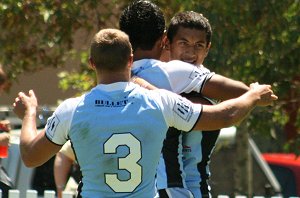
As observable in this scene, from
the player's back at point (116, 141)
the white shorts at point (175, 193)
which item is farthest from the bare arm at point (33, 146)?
the white shorts at point (175, 193)

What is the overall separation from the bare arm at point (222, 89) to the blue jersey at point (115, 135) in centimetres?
55

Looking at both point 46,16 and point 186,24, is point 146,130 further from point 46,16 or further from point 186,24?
point 46,16

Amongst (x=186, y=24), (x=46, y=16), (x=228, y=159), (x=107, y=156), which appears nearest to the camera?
(x=107, y=156)

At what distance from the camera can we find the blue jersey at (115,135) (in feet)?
16.0

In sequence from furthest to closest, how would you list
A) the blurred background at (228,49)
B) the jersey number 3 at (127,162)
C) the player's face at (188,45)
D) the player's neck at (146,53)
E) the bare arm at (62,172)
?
1. the blurred background at (228,49)
2. the bare arm at (62,172)
3. the player's face at (188,45)
4. the player's neck at (146,53)
5. the jersey number 3 at (127,162)

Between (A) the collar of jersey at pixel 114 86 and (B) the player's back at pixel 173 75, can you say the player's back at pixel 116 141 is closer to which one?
(A) the collar of jersey at pixel 114 86

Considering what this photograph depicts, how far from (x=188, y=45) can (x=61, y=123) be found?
1061 mm

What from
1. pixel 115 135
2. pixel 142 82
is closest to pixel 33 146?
pixel 115 135

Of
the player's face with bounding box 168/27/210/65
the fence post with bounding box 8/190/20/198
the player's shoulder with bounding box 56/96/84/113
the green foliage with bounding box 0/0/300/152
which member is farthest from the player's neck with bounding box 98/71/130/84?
the green foliage with bounding box 0/0/300/152

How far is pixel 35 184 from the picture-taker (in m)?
10.6

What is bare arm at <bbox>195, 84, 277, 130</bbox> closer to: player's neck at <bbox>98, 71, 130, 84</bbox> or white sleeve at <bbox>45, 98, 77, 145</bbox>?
player's neck at <bbox>98, 71, 130, 84</bbox>

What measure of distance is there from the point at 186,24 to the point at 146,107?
37.8 inches

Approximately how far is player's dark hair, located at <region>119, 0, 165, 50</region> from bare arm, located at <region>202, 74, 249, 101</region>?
36 centimetres

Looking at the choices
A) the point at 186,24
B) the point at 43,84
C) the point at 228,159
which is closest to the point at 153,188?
the point at 186,24
